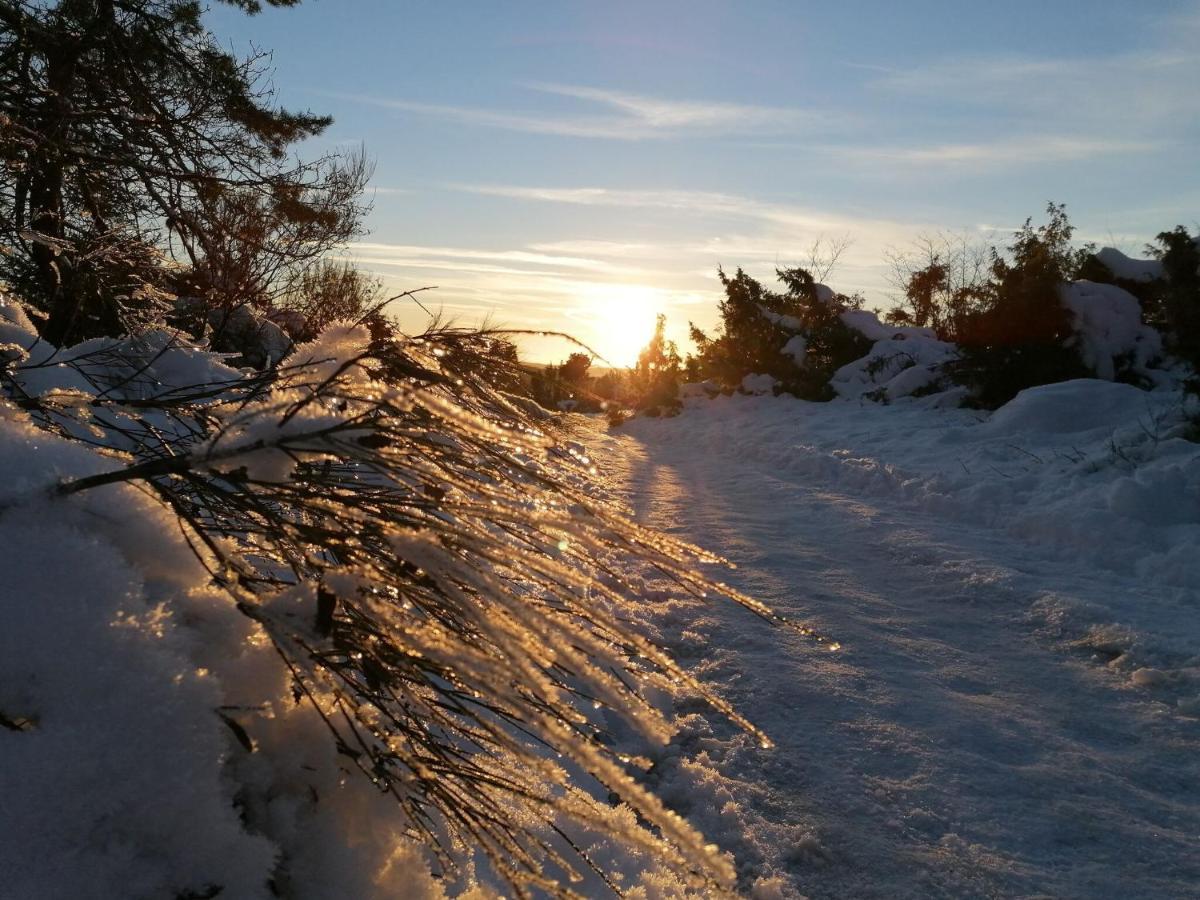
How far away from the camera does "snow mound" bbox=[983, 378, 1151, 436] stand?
765cm

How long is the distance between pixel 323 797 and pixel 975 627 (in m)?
3.54

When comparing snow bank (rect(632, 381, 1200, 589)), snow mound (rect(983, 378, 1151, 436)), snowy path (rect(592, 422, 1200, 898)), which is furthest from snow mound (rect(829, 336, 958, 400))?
snowy path (rect(592, 422, 1200, 898))

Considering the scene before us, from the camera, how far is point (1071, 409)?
7875mm

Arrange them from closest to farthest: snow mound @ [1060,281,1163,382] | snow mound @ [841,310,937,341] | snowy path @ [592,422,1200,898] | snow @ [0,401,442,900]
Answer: snow @ [0,401,442,900]
snowy path @ [592,422,1200,898]
snow mound @ [1060,281,1163,382]
snow mound @ [841,310,937,341]

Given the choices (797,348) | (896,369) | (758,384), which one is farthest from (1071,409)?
(758,384)

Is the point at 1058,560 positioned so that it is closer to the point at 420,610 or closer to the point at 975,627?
the point at 975,627

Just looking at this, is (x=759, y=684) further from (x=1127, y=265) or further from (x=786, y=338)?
(x=786, y=338)

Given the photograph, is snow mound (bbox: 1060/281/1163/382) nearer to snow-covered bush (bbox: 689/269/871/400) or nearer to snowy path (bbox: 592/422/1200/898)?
snow-covered bush (bbox: 689/269/871/400)

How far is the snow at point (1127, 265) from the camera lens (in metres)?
10.8

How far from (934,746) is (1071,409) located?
675 cm

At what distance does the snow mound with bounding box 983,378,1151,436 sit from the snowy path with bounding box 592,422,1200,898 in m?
3.79

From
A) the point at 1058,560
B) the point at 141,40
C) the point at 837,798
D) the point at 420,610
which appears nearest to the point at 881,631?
the point at 837,798

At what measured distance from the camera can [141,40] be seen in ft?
22.6

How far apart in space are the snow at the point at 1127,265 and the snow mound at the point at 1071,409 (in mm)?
3827
